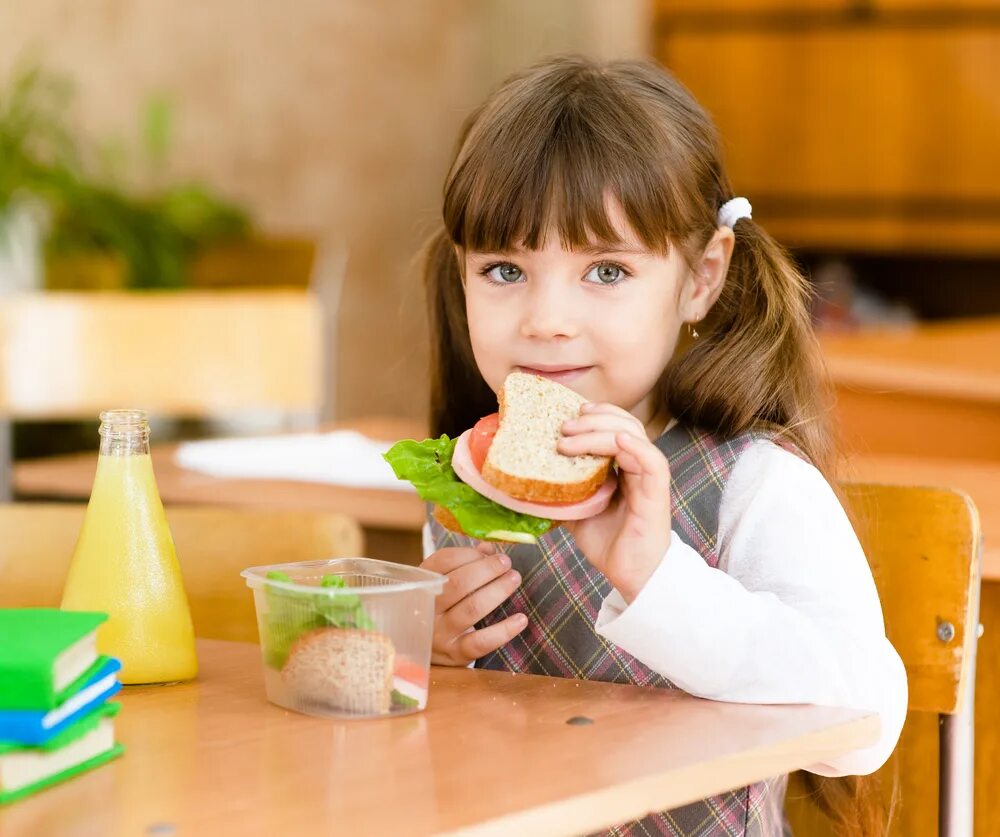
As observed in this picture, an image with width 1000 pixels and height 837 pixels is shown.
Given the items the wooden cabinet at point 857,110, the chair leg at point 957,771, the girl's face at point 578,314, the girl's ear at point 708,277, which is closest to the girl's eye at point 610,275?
the girl's face at point 578,314

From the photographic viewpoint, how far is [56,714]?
0.80m

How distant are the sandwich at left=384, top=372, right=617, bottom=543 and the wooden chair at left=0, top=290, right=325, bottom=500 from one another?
1596mm

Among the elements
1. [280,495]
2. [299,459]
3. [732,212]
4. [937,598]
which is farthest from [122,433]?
[299,459]

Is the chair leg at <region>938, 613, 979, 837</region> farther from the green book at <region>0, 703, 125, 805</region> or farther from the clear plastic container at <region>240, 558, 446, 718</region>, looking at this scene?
the green book at <region>0, 703, 125, 805</region>

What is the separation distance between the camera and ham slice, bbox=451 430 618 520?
0.97 metres

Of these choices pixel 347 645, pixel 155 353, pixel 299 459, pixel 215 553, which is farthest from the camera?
pixel 155 353

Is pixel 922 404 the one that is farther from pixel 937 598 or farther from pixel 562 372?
pixel 562 372

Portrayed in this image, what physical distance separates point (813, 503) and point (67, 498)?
3.72 ft

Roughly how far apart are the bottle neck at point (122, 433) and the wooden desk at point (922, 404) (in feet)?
5.01

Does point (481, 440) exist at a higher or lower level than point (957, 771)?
higher

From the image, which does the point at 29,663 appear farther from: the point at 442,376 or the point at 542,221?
the point at 442,376

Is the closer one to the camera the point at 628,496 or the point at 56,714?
the point at 56,714

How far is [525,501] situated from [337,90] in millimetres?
3978

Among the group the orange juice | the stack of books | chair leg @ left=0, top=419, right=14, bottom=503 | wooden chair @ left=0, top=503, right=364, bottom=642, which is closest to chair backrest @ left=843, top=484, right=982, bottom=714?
wooden chair @ left=0, top=503, right=364, bottom=642
